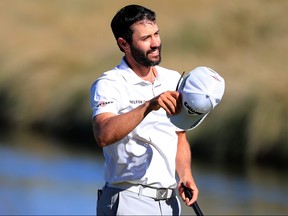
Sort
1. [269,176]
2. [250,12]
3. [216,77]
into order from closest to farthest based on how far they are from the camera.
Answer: [216,77] → [269,176] → [250,12]

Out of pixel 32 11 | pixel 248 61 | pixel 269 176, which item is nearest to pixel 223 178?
pixel 269 176

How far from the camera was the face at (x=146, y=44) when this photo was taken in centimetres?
657

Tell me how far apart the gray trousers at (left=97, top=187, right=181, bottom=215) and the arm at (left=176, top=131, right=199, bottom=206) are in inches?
→ 5.3

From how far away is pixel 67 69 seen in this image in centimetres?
2302

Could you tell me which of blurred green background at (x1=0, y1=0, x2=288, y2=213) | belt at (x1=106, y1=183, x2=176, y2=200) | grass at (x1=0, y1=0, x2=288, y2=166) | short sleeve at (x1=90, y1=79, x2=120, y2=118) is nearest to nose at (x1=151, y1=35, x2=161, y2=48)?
short sleeve at (x1=90, y1=79, x2=120, y2=118)

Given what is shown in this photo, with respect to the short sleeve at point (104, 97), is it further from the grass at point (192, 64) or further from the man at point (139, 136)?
the grass at point (192, 64)

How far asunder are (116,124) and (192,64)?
14.1 m

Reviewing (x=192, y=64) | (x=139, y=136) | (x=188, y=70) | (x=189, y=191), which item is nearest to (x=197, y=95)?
(x=139, y=136)

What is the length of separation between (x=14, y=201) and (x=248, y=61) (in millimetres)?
6866

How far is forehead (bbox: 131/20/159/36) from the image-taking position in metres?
6.60

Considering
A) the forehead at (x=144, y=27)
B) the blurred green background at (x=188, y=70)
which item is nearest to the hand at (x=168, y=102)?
the forehead at (x=144, y=27)

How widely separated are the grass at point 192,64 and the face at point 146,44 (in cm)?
1012

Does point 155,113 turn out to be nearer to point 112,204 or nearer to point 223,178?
point 112,204

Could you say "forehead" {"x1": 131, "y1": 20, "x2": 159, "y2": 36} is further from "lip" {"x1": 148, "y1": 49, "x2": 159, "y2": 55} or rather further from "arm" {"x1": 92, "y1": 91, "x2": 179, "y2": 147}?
"arm" {"x1": 92, "y1": 91, "x2": 179, "y2": 147}
